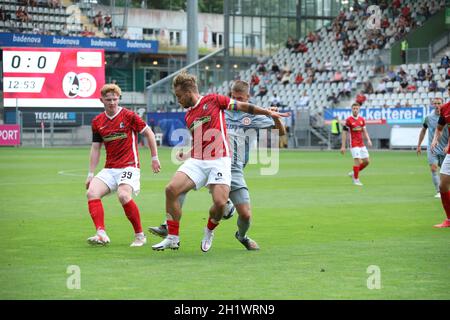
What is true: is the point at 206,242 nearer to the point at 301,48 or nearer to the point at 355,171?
the point at 355,171

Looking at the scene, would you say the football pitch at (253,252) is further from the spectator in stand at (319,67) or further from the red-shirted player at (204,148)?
the spectator in stand at (319,67)

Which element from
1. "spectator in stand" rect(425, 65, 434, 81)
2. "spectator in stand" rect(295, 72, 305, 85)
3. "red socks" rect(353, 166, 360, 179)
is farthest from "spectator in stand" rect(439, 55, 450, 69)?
"red socks" rect(353, 166, 360, 179)

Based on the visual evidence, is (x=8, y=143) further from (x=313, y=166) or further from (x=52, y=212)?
(x=52, y=212)

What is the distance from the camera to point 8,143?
57562 millimetres

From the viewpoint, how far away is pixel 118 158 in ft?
41.4

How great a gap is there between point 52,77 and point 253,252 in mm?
46385

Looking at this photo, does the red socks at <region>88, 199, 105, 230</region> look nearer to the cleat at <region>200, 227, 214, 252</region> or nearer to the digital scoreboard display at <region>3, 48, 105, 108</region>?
the cleat at <region>200, 227, 214, 252</region>

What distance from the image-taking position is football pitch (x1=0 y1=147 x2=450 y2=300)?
889 cm

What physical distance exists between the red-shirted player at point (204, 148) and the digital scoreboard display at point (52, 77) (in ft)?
148

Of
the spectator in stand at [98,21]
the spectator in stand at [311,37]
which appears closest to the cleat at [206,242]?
the spectator in stand at [311,37]

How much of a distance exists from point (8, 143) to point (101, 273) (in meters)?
49.3

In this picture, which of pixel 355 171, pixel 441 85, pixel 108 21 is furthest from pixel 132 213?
pixel 108 21

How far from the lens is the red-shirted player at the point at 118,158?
1244cm
